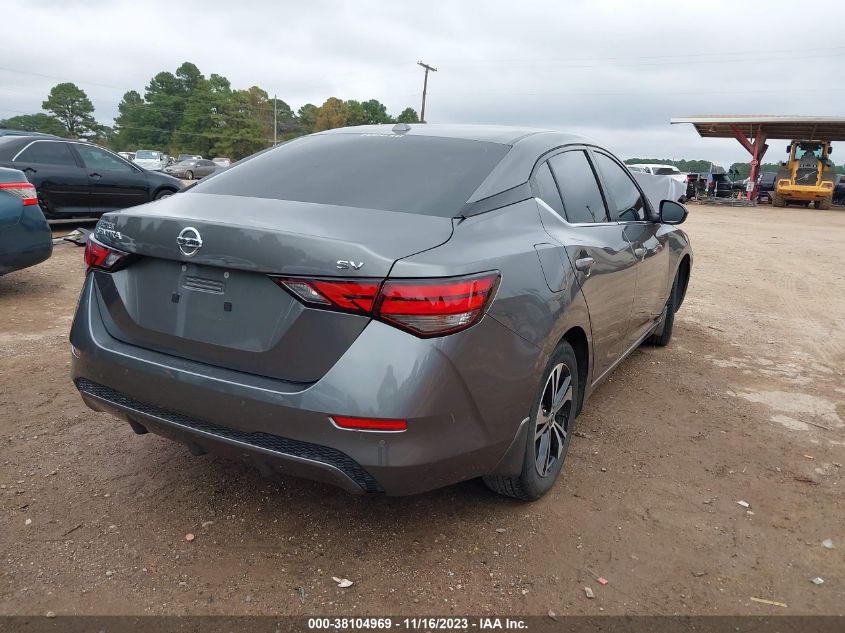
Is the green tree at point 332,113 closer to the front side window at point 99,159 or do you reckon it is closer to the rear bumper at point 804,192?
the rear bumper at point 804,192

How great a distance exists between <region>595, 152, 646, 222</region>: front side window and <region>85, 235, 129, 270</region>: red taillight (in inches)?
101

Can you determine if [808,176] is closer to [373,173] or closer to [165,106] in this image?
[373,173]

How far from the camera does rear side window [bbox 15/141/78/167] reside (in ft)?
31.2

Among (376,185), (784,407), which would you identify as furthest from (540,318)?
(784,407)

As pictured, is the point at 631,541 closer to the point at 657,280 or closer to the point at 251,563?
the point at 251,563

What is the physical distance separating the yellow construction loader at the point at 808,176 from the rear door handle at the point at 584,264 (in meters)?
29.7

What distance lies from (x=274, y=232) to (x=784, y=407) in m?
3.63

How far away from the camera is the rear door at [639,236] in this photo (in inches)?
155

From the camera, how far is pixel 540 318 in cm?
258

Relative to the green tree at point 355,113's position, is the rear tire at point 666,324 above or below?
below

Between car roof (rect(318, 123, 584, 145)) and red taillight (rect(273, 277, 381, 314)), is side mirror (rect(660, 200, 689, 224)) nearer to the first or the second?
car roof (rect(318, 123, 584, 145))

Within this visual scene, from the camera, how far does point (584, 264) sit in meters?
3.05

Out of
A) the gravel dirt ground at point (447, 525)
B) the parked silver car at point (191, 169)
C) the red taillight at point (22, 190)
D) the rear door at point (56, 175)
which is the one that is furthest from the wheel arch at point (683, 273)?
the parked silver car at point (191, 169)

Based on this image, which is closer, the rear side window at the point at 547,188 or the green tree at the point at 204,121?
the rear side window at the point at 547,188
